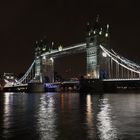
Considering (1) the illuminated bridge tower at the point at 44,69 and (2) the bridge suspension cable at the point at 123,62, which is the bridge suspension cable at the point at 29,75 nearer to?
(1) the illuminated bridge tower at the point at 44,69

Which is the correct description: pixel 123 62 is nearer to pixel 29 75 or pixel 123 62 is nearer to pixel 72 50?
pixel 72 50

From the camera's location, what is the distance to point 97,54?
95188mm

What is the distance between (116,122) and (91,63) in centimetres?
7350

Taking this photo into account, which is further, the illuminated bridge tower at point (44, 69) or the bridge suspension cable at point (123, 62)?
the illuminated bridge tower at point (44, 69)

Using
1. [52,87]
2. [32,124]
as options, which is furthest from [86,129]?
[52,87]

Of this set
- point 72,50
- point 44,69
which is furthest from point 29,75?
point 72,50

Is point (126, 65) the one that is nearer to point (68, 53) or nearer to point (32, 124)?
point (68, 53)

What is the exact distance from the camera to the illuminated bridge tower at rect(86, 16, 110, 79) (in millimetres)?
93188

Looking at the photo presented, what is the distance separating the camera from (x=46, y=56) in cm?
12225

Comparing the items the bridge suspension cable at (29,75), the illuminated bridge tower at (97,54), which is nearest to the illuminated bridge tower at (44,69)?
the bridge suspension cable at (29,75)

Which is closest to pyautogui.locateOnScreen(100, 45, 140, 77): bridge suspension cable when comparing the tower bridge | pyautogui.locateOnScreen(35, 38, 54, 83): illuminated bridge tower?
the tower bridge

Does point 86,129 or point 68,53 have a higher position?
point 68,53

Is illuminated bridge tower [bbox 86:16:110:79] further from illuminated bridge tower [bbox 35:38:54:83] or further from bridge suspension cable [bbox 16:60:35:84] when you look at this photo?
bridge suspension cable [bbox 16:60:35:84]

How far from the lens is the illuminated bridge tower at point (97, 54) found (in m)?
93.2
